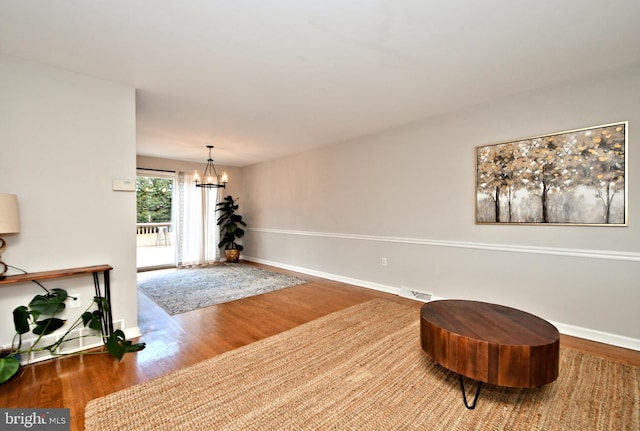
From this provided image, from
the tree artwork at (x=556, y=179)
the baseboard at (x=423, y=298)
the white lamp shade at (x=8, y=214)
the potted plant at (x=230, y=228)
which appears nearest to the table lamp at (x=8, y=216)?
the white lamp shade at (x=8, y=214)

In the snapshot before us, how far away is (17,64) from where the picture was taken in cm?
224

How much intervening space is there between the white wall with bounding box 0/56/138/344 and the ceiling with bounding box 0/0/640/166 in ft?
0.72

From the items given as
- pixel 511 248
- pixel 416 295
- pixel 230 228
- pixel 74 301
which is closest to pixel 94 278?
pixel 74 301

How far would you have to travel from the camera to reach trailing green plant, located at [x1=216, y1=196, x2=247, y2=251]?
6820 millimetres

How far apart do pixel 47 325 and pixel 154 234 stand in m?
4.70

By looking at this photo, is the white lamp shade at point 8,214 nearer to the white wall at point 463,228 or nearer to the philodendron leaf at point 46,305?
the philodendron leaf at point 46,305

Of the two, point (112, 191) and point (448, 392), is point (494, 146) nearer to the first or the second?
point (448, 392)

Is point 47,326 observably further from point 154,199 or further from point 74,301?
point 154,199

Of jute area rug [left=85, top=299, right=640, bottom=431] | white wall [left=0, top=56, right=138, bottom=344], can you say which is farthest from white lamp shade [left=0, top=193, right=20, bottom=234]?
jute area rug [left=85, top=299, right=640, bottom=431]

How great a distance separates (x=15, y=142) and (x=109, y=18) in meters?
1.34

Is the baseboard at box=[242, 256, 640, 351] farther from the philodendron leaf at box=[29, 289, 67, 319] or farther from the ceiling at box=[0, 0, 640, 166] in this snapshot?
the philodendron leaf at box=[29, 289, 67, 319]

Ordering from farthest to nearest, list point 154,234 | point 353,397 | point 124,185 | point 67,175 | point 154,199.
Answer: point 154,234 → point 154,199 → point 124,185 → point 67,175 → point 353,397

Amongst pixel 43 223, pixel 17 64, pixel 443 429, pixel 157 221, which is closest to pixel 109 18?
pixel 17 64

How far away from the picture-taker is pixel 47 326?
224 cm
